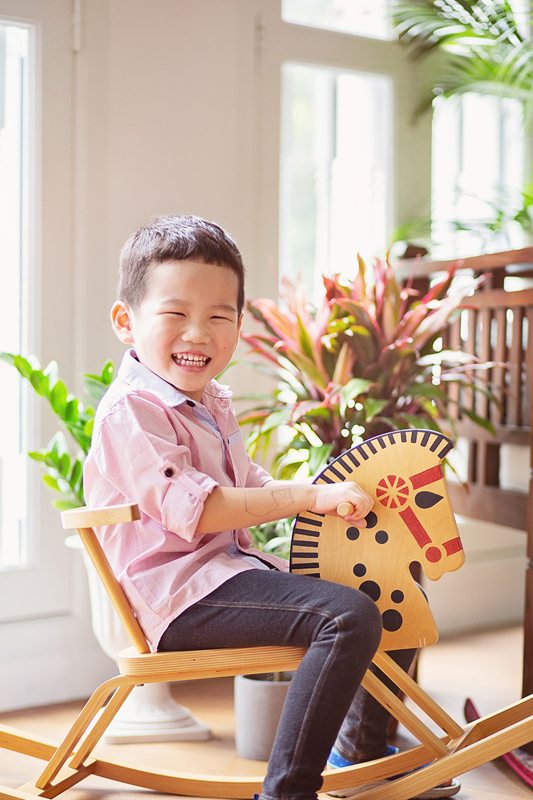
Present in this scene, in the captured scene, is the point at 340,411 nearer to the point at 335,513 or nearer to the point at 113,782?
the point at 335,513

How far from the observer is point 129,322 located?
1380 millimetres

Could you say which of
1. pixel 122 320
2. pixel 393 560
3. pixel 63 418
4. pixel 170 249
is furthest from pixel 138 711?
pixel 170 249

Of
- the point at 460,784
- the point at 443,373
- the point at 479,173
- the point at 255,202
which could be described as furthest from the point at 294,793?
the point at 479,173

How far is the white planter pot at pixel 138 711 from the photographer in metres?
1.78

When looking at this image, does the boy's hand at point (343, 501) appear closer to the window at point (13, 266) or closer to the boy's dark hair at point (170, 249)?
the boy's dark hair at point (170, 249)

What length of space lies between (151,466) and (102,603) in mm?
721

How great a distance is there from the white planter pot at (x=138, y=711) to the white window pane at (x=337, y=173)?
1.17 metres

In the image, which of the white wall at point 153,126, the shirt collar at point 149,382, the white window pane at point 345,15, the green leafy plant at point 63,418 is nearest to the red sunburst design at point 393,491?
the shirt collar at point 149,382

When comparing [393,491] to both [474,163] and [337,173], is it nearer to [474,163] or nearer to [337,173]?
[337,173]

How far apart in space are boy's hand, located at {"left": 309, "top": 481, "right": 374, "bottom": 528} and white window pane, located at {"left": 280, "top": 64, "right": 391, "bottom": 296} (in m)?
1.33

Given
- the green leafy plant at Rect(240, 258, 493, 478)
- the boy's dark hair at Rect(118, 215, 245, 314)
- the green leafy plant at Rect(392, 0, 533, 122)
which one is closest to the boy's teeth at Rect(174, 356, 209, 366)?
the boy's dark hair at Rect(118, 215, 245, 314)

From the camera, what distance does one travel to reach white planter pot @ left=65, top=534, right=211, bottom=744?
1.78 metres

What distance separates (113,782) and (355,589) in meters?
0.74

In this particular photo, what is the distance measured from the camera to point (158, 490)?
1.20 m
